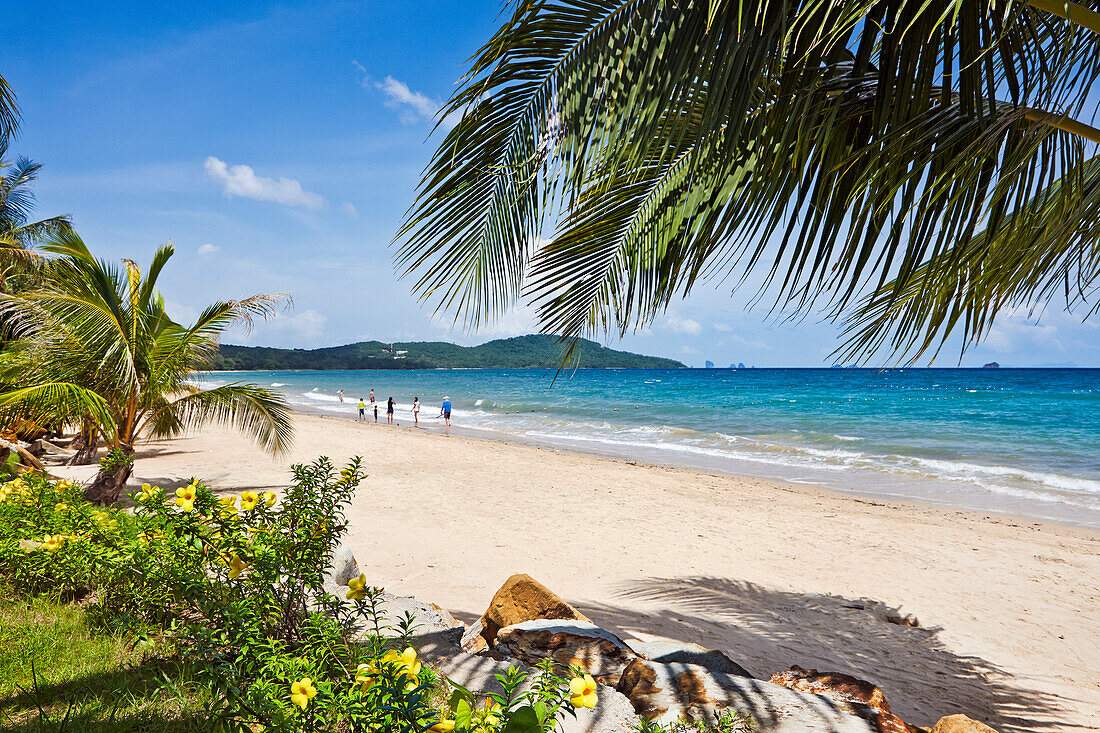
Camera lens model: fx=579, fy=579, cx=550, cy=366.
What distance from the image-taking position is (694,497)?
10.4 metres

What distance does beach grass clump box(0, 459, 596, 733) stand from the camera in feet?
4.90

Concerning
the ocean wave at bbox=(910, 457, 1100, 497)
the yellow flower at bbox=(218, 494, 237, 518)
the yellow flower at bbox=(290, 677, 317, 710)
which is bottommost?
the ocean wave at bbox=(910, 457, 1100, 497)

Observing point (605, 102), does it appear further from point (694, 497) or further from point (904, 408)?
point (904, 408)

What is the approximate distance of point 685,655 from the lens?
3.12m

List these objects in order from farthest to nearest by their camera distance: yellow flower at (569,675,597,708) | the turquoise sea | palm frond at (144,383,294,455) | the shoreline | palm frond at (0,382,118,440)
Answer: the turquoise sea → the shoreline → palm frond at (144,383,294,455) → palm frond at (0,382,118,440) → yellow flower at (569,675,597,708)

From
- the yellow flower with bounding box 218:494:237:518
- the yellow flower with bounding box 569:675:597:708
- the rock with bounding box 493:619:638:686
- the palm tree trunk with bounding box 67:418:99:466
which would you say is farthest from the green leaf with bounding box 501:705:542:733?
the palm tree trunk with bounding box 67:418:99:466

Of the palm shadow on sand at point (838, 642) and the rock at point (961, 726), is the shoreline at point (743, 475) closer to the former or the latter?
the palm shadow on sand at point (838, 642)

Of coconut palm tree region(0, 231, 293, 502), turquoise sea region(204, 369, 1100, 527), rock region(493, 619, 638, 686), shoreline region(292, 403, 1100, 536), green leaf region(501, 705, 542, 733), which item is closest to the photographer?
green leaf region(501, 705, 542, 733)

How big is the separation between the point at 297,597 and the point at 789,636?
389cm

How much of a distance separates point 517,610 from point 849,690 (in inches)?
73.2

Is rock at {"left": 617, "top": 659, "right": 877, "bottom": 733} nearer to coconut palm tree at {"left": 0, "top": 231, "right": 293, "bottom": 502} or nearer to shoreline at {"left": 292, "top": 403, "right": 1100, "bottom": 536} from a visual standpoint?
coconut palm tree at {"left": 0, "top": 231, "right": 293, "bottom": 502}

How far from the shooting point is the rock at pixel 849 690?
8.14ft

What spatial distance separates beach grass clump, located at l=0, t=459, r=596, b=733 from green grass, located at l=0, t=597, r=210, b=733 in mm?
41

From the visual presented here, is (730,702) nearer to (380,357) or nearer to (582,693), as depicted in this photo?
(582,693)
